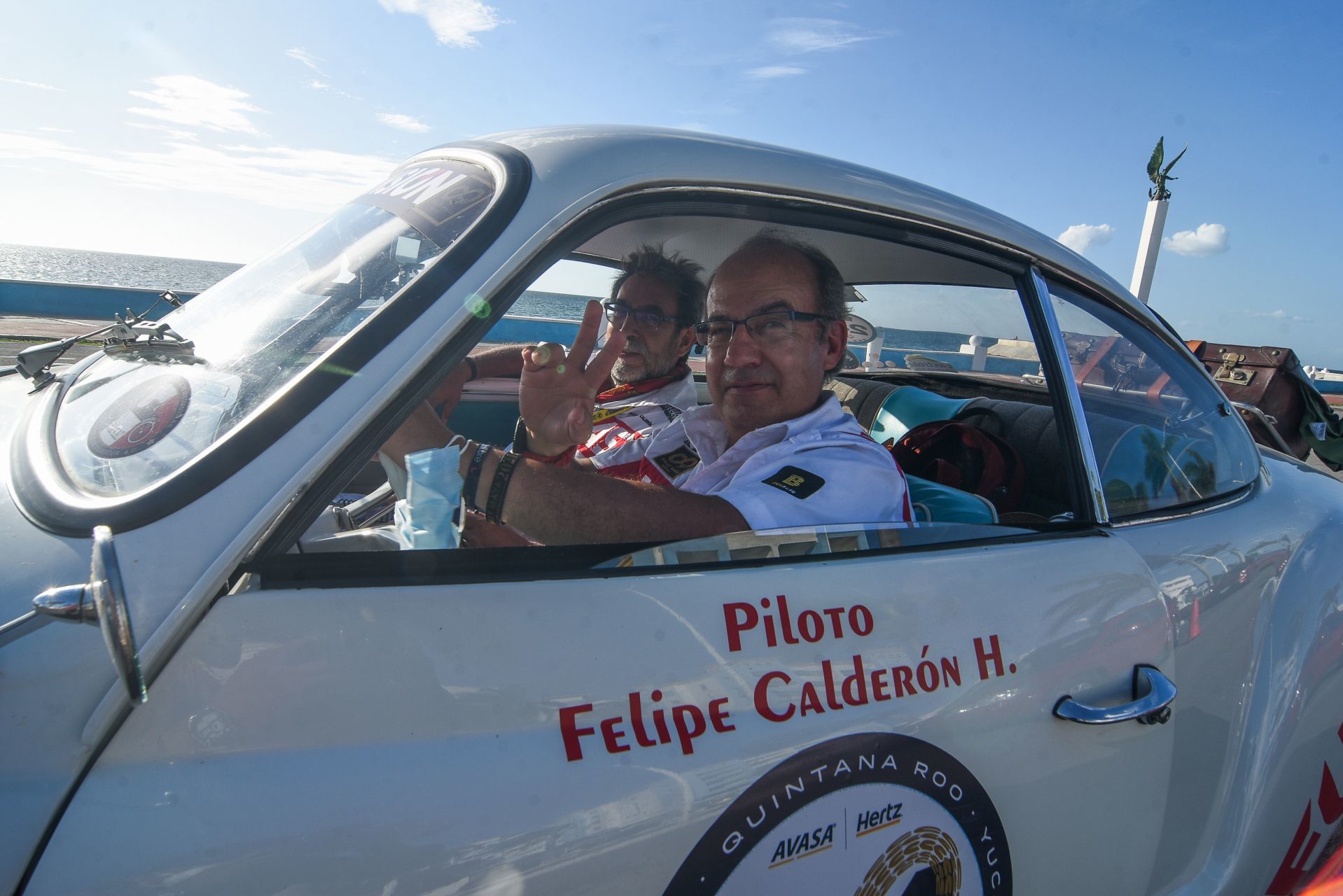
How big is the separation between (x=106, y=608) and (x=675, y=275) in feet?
7.05

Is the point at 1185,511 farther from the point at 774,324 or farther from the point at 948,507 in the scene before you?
the point at 774,324

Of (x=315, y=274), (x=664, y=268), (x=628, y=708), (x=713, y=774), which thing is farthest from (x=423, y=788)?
(x=664, y=268)

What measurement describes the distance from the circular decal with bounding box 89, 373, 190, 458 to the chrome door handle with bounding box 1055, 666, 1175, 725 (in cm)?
144

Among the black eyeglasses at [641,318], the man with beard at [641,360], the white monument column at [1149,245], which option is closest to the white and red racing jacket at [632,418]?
the man with beard at [641,360]

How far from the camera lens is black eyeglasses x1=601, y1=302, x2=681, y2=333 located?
264 centimetres

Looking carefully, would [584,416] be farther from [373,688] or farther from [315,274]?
[373,688]

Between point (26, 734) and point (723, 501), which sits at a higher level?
point (723, 501)

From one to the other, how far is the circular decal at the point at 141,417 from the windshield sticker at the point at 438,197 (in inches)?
16.8

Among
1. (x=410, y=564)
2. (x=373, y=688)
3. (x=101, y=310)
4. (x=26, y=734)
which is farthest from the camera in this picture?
(x=101, y=310)

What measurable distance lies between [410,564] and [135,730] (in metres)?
0.33

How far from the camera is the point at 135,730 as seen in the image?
81cm

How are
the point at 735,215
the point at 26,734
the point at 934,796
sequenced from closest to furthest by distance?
the point at 26,734
the point at 934,796
the point at 735,215

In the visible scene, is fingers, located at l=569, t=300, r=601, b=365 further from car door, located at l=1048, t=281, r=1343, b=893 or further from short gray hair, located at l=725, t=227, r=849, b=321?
car door, located at l=1048, t=281, r=1343, b=893

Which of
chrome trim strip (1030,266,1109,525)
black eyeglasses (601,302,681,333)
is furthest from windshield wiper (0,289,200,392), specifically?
chrome trim strip (1030,266,1109,525)
